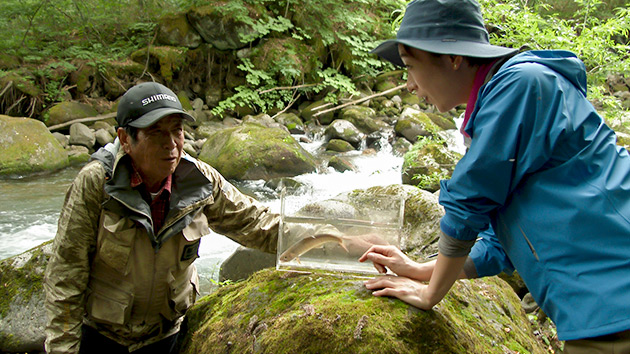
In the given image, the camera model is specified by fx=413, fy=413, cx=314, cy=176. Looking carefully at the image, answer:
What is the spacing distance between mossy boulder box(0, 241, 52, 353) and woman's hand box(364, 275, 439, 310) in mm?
2953

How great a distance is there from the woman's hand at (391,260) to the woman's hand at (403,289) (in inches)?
1.4

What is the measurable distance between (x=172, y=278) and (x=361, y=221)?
3.99 feet

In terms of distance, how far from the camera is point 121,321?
233 centimetres

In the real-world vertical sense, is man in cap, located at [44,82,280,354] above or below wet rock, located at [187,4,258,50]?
above

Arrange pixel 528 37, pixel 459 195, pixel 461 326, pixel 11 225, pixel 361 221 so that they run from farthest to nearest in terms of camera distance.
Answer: pixel 11 225
pixel 528 37
pixel 361 221
pixel 461 326
pixel 459 195

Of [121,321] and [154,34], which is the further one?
[154,34]

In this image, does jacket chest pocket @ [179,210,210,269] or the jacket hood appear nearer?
the jacket hood

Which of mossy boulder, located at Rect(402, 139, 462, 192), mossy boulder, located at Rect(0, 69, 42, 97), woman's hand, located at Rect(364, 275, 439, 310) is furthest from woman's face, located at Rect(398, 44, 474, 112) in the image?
mossy boulder, located at Rect(0, 69, 42, 97)

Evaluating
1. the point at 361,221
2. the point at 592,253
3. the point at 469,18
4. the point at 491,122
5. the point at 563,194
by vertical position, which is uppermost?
the point at 469,18

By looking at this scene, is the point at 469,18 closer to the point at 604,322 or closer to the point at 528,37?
the point at 604,322

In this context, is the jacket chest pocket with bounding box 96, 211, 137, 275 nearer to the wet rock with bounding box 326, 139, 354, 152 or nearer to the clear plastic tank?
the clear plastic tank

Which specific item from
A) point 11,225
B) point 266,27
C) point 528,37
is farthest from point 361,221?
point 266,27

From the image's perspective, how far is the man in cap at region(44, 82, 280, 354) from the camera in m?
2.24

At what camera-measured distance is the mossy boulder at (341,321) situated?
1718mm
